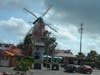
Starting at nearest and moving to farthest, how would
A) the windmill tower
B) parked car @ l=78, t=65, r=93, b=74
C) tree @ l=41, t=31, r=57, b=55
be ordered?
parked car @ l=78, t=65, r=93, b=74
the windmill tower
tree @ l=41, t=31, r=57, b=55

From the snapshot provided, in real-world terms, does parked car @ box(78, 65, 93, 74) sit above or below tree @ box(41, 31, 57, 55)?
Answer: below

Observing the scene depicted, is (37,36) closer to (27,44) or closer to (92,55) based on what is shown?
(27,44)

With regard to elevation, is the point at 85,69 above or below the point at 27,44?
below

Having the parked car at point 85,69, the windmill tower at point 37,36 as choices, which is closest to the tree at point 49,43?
the windmill tower at point 37,36

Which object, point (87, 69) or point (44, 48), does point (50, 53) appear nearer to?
point (44, 48)

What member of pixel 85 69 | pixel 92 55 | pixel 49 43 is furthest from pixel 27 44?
pixel 85 69

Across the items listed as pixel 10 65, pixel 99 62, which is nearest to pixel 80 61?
pixel 99 62

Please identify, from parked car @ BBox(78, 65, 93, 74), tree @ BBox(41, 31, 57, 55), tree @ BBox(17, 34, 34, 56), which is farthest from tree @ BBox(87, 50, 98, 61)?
parked car @ BBox(78, 65, 93, 74)

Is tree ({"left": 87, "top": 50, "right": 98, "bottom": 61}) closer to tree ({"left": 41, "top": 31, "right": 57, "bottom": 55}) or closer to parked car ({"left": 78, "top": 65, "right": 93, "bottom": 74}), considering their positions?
tree ({"left": 41, "top": 31, "right": 57, "bottom": 55})

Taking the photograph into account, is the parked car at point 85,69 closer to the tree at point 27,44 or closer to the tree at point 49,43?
the tree at point 27,44

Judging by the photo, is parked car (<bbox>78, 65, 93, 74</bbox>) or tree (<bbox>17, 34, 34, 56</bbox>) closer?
parked car (<bbox>78, 65, 93, 74</bbox>)

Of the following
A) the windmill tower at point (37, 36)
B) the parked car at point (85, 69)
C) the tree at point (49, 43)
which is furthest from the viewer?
the tree at point (49, 43)

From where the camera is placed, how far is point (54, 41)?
11281 centimetres

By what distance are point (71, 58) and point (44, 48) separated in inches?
567
